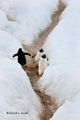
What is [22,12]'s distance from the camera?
76.6 feet

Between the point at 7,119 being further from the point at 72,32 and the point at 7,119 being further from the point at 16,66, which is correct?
the point at 72,32

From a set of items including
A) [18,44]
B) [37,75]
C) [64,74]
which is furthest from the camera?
[18,44]

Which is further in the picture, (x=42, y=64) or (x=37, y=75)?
(x=37, y=75)

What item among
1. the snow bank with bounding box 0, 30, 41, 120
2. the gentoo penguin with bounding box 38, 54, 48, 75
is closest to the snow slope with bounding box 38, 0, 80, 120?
the gentoo penguin with bounding box 38, 54, 48, 75

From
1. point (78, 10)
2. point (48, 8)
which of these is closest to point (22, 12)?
point (48, 8)

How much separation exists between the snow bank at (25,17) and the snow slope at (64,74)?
2.73 m

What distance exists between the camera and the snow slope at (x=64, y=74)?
8.67 metres

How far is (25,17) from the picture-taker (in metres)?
22.5

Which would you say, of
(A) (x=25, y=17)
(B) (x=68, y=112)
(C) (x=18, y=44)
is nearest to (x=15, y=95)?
(B) (x=68, y=112)

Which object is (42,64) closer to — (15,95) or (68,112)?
(15,95)

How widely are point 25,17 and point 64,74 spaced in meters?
12.4

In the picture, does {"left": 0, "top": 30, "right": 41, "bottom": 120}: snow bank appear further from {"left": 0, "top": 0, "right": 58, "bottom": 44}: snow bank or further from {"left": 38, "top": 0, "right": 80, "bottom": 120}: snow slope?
{"left": 0, "top": 0, "right": 58, "bottom": 44}: snow bank

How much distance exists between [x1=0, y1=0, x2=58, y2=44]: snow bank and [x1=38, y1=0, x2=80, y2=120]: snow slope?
2727 millimetres

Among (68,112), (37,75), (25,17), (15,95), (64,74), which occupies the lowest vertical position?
(68,112)
